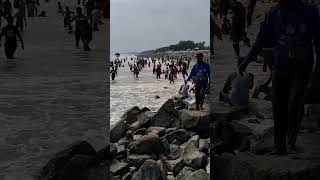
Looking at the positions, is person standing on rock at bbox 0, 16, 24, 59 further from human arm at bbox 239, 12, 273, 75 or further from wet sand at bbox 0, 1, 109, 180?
human arm at bbox 239, 12, 273, 75

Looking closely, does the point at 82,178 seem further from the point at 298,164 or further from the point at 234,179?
the point at 298,164

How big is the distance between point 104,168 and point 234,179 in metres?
1.54

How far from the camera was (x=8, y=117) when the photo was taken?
227 inches

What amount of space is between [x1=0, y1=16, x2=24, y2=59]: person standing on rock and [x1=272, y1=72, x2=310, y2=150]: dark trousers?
3087 millimetres

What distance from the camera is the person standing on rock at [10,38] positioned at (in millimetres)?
5941

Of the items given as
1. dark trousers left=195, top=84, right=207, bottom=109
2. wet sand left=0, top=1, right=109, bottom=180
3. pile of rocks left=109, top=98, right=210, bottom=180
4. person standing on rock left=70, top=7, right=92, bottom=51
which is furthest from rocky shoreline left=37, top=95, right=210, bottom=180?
person standing on rock left=70, top=7, right=92, bottom=51

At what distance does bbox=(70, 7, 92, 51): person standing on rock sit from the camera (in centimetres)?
616

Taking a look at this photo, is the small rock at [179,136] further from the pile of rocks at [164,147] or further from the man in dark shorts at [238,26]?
the man in dark shorts at [238,26]

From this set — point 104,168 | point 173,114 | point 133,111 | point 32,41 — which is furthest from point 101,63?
point 133,111

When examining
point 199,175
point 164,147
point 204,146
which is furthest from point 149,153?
point 199,175

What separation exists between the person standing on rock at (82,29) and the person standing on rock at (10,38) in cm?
67

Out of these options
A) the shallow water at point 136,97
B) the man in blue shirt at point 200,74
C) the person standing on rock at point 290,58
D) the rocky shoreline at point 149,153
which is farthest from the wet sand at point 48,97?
the shallow water at point 136,97

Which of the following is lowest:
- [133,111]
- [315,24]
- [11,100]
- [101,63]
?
[133,111]

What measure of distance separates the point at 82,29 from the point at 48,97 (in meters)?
0.93
